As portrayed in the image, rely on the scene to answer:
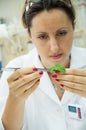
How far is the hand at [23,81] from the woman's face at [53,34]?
141mm

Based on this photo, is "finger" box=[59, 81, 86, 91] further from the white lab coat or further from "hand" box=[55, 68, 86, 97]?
the white lab coat

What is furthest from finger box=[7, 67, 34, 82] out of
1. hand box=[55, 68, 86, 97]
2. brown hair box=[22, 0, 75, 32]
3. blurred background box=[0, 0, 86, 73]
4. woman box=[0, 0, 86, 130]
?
blurred background box=[0, 0, 86, 73]

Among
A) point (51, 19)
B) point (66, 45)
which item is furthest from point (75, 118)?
point (51, 19)

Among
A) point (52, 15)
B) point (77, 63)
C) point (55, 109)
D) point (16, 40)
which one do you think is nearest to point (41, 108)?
point (55, 109)

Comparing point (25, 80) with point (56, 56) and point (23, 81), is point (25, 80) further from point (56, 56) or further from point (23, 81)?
point (56, 56)

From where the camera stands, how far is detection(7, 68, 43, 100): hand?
96 cm

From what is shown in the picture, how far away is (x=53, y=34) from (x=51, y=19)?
0.06 metres

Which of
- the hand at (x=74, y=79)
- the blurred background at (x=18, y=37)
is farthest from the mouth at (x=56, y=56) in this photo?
the blurred background at (x=18, y=37)

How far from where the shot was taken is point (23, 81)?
38.0 inches

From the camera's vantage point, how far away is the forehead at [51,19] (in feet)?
3.22

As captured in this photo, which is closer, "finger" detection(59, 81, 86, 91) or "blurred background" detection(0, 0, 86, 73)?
"finger" detection(59, 81, 86, 91)

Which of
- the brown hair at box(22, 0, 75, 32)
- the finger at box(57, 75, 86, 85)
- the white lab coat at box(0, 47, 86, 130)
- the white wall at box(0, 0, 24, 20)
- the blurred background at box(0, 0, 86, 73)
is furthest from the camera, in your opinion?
the white wall at box(0, 0, 24, 20)

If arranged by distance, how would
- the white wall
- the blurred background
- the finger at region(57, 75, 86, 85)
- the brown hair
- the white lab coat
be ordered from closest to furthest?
the finger at region(57, 75, 86, 85) < the brown hair < the white lab coat < the blurred background < the white wall

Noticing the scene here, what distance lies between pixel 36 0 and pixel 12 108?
19.8 inches
